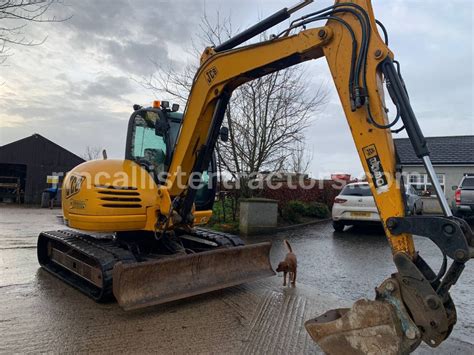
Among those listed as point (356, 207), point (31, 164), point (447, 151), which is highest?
point (447, 151)

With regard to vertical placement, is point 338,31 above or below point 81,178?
above

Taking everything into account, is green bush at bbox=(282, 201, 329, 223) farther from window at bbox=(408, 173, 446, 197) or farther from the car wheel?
window at bbox=(408, 173, 446, 197)

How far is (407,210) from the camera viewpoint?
3092 mm

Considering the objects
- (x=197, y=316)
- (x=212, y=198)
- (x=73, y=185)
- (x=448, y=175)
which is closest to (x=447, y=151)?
(x=448, y=175)

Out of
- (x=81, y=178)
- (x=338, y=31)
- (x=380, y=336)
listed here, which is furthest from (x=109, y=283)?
(x=338, y=31)

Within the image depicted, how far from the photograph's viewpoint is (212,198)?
6.15 meters

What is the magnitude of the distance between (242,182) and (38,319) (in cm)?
872

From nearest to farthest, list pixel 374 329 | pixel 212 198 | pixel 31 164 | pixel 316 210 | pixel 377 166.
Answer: pixel 374 329, pixel 377 166, pixel 212 198, pixel 316 210, pixel 31 164

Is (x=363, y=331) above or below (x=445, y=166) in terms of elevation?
below

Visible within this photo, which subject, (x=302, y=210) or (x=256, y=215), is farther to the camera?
(x=302, y=210)

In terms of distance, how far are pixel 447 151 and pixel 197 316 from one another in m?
22.3

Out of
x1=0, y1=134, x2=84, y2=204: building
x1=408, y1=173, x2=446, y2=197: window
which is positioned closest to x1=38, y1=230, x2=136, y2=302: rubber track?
x1=408, y1=173, x2=446, y2=197: window

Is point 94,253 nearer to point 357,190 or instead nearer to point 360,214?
point 360,214

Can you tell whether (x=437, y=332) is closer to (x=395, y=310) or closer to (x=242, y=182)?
(x=395, y=310)
